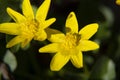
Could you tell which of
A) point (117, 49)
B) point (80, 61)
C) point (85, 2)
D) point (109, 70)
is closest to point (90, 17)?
point (85, 2)

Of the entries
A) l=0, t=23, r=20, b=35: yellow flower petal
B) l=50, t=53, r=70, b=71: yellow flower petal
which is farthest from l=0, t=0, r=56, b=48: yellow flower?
l=50, t=53, r=70, b=71: yellow flower petal

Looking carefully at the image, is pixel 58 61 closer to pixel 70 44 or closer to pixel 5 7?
pixel 70 44

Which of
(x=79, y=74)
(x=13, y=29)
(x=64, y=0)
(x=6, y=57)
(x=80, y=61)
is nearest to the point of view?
(x=80, y=61)

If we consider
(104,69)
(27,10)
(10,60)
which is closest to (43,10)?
(27,10)

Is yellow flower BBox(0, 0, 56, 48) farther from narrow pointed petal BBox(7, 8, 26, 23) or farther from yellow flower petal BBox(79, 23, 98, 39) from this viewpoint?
yellow flower petal BBox(79, 23, 98, 39)

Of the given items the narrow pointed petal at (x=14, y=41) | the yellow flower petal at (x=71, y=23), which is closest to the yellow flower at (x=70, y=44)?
the yellow flower petal at (x=71, y=23)

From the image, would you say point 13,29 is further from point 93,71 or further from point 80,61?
point 93,71
